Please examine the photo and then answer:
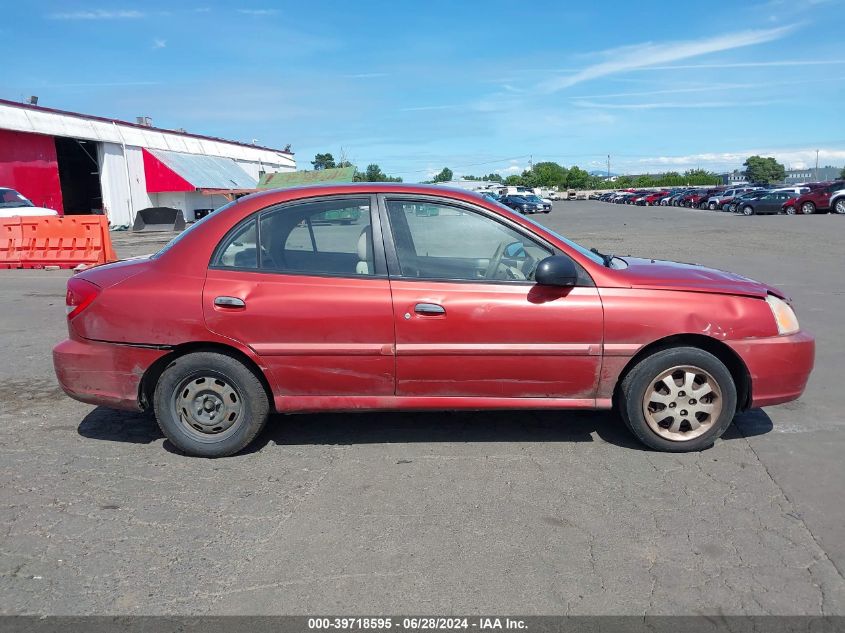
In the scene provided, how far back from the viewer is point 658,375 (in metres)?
4.34

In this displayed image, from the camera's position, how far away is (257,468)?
436cm

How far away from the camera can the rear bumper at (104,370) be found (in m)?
4.43

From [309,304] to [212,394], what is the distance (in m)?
0.88

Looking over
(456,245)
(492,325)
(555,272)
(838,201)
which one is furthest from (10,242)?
(838,201)

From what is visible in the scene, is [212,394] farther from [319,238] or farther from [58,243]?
[58,243]

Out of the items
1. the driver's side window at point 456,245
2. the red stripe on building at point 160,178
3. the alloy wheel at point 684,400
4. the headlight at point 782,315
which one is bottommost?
the alloy wheel at point 684,400

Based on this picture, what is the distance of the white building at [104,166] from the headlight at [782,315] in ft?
96.5

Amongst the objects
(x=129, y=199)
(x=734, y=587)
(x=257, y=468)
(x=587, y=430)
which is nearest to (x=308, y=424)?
(x=257, y=468)

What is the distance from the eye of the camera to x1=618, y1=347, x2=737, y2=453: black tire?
4.32 meters

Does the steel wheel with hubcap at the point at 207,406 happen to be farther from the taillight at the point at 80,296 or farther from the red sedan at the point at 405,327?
the taillight at the point at 80,296

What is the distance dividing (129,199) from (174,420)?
111 feet

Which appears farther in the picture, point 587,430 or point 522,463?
point 587,430

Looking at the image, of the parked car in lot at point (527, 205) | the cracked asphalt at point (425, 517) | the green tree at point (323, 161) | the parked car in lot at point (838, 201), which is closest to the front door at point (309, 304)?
the cracked asphalt at point (425, 517)

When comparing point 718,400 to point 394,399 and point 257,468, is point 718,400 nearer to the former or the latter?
point 394,399
